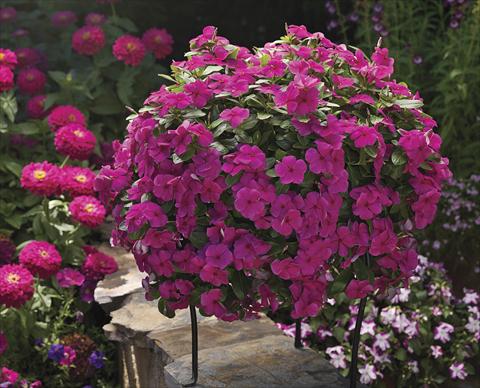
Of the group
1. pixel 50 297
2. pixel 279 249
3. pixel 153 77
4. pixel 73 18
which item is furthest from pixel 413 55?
pixel 279 249

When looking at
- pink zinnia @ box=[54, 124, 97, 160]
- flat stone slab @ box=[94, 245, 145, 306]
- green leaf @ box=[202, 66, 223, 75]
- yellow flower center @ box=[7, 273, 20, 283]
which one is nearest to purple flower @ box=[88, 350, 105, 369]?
flat stone slab @ box=[94, 245, 145, 306]

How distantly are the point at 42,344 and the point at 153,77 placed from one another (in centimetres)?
189

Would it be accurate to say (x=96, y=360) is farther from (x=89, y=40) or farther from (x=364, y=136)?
(x=89, y=40)

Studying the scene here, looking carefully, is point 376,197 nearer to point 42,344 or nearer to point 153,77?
point 42,344

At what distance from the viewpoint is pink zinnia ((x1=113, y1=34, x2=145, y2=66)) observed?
4.22m

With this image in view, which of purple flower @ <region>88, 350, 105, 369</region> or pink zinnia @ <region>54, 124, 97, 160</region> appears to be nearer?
purple flower @ <region>88, 350, 105, 369</region>

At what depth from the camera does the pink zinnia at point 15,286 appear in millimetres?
3020

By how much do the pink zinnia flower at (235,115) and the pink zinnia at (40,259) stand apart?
4.52ft

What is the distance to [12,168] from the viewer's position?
12.5 feet

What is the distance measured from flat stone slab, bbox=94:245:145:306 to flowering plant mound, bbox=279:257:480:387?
66 centimetres

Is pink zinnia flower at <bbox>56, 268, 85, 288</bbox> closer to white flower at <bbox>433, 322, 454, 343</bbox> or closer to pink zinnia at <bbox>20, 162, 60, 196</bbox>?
pink zinnia at <bbox>20, 162, 60, 196</bbox>

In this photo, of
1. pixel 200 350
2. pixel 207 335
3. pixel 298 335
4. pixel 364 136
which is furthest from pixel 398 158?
pixel 207 335

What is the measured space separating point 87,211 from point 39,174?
25cm

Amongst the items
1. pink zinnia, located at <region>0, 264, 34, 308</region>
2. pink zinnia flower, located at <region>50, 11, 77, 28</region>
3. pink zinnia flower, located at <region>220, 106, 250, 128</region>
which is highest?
pink zinnia flower, located at <region>50, 11, 77, 28</region>
